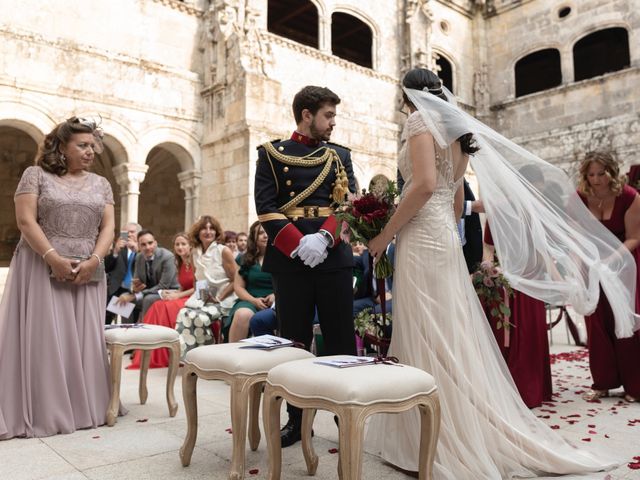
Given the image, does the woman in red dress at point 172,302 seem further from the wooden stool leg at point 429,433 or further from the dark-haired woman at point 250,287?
the wooden stool leg at point 429,433

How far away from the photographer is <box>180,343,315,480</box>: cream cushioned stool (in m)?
2.64

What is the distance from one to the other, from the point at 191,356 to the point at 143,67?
1087 cm

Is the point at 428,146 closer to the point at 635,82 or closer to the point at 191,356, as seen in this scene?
the point at 191,356

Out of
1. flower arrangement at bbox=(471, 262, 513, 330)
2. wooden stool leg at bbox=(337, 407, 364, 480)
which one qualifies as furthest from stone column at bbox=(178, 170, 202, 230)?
wooden stool leg at bbox=(337, 407, 364, 480)

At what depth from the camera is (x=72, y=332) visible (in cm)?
377

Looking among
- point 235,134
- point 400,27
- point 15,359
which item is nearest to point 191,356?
point 15,359

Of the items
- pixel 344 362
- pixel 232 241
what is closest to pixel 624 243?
pixel 344 362

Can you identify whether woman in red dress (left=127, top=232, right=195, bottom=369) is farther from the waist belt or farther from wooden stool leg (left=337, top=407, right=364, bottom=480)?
wooden stool leg (left=337, top=407, right=364, bottom=480)

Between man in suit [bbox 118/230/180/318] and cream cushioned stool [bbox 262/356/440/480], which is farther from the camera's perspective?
man in suit [bbox 118/230/180/318]

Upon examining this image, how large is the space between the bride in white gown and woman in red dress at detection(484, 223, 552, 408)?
147 cm

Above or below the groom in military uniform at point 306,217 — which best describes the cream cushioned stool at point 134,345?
below

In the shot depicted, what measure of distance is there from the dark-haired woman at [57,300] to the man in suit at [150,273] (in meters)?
3.21

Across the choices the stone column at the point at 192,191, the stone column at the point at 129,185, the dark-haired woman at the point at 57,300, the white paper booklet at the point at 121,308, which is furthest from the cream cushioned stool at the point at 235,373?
the stone column at the point at 192,191

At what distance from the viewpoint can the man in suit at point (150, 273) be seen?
7121 millimetres
